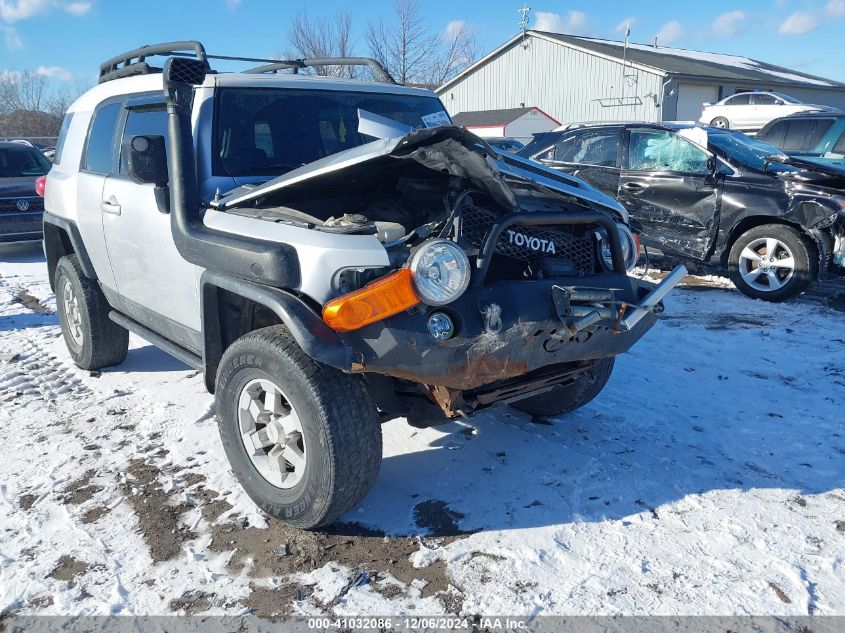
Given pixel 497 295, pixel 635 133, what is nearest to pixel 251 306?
pixel 497 295

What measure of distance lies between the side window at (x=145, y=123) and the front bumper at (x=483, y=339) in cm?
202

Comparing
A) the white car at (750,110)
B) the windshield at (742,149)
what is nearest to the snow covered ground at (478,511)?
the windshield at (742,149)

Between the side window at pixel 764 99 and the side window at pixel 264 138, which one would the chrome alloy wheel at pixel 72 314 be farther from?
the side window at pixel 764 99

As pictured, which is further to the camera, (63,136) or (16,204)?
(16,204)

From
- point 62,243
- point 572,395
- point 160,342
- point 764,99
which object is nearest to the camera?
point 572,395

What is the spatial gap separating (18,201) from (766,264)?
9.91 metres

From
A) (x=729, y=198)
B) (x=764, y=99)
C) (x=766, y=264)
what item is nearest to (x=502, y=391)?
(x=766, y=264)

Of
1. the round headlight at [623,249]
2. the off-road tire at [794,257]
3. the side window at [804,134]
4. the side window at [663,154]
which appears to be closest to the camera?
the round headlight at [623,249]

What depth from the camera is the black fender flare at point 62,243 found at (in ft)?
15.7

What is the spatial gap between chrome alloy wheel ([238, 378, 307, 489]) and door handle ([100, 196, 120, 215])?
5.76 ft

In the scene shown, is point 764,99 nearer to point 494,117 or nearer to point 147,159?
point 494,117

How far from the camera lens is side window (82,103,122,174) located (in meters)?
4.53

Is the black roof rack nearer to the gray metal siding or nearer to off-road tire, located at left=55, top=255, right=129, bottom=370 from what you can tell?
off-road tire, located at left=55, top=255, right=129, bottom=370

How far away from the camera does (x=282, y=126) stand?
3.86 metres
